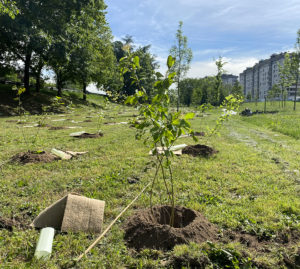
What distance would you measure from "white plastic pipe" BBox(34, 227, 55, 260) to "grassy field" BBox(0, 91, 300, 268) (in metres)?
0.07

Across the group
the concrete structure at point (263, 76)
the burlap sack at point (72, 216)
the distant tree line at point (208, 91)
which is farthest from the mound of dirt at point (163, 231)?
the concrete structure at point (263, 76)

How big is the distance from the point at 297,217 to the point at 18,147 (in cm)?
654

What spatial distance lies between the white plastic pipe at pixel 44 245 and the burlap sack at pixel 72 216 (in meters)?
0.23

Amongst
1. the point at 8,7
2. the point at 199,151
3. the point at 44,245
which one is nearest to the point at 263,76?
the point at 8,7

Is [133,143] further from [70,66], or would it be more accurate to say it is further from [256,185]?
[70,66]

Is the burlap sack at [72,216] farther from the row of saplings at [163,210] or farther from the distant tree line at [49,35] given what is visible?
the distant tree line at [49,35]

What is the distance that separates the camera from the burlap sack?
2748 millimetres

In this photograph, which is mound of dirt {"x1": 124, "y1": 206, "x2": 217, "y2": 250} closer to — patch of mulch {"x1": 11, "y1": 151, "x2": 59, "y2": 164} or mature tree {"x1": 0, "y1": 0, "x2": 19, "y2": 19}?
patch of mulch {"x1": 11, "y1": 151, "x2": 59, "y2": 164}

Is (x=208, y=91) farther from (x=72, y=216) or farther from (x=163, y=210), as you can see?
(x=72, y=216)

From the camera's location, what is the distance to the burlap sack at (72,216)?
2.75 m

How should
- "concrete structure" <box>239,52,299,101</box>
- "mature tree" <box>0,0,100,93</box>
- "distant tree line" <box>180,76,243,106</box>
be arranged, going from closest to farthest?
"distant tree line" <box>180,76,243,106</box>, "mature tree" <box>0,0,100,93</box>, "concrete structure" <box>239,52,299,101</box>

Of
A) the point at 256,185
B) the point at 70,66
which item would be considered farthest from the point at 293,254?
the point at 70,66

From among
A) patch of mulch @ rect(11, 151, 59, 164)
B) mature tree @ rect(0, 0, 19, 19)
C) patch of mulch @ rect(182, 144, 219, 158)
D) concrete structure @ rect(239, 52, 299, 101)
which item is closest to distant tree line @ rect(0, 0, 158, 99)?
mature tree @ rect(0, 0, 19, 19)

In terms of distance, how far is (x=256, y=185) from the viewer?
13.4ft
